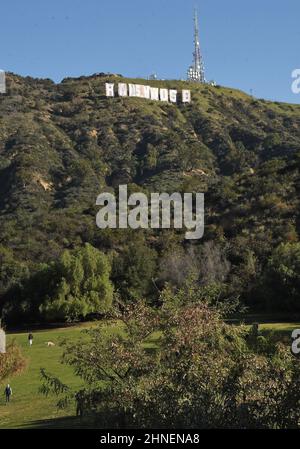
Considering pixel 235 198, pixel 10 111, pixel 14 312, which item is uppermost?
pixel 10 111

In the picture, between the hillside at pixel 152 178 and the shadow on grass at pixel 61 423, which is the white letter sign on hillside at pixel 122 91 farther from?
the shadow on grass at pixel 61 423

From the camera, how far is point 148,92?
465ft

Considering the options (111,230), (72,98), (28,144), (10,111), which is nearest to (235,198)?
(111,230)

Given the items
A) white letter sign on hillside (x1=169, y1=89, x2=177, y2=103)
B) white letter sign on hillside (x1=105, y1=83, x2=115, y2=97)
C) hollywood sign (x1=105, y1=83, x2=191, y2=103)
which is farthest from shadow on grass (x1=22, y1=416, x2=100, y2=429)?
white letter sign on hillside (x1=169, y1=89, x2=177, y2=103)

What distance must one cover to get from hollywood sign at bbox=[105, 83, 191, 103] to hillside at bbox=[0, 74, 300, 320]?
2584 mm

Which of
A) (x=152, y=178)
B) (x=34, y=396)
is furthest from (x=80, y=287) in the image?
(x=152, y=178)

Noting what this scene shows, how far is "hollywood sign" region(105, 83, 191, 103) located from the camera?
450ft

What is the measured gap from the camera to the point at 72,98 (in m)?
138

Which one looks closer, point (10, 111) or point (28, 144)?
point (28, 144)

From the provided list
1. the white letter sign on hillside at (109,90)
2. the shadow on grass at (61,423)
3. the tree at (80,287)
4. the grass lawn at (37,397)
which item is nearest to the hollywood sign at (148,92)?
the white letter sign on hillside at (109,90)

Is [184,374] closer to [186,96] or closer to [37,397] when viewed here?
[37,397]

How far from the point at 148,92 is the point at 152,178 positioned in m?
44.0
